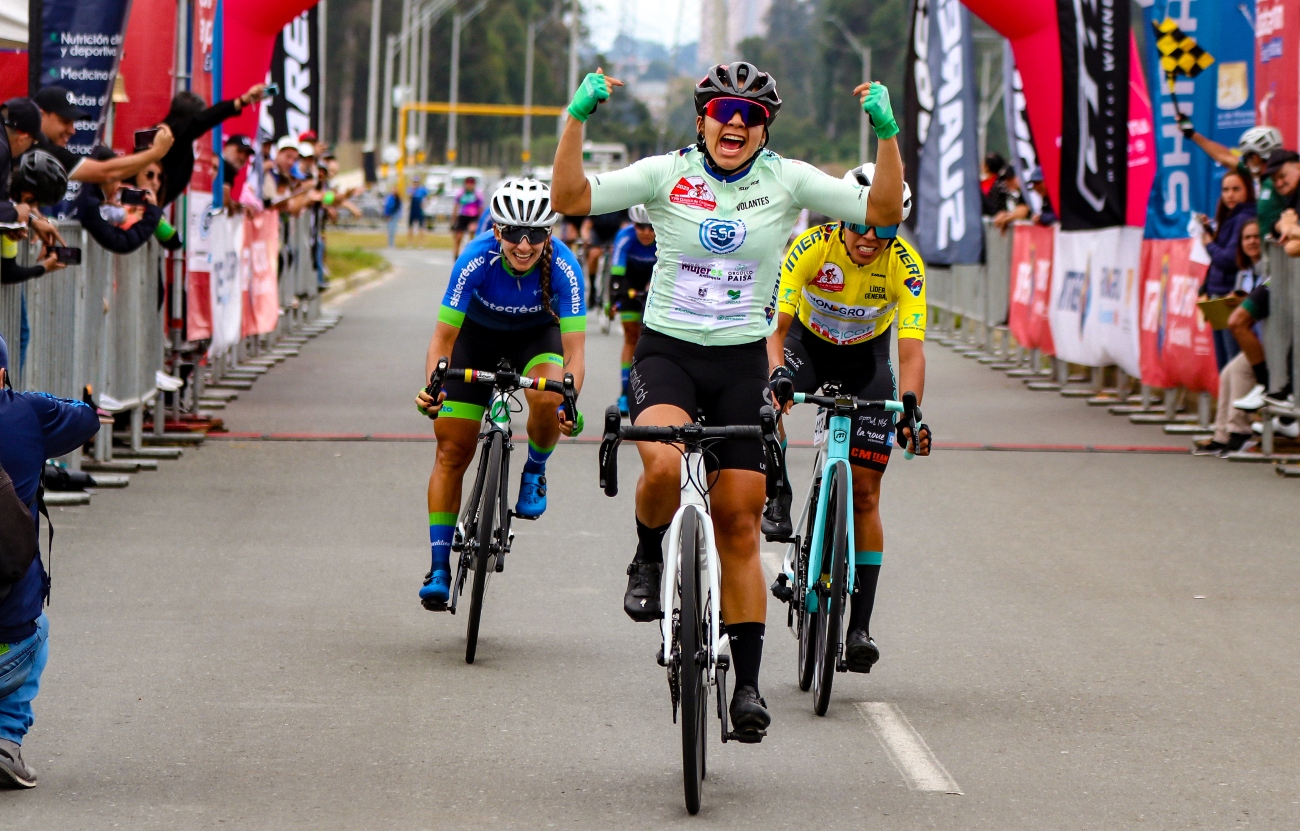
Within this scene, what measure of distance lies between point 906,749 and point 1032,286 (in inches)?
602

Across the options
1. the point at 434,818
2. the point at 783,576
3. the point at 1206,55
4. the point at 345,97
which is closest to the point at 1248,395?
the point at 1206,55

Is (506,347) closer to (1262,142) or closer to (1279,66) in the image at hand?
(1262,142)

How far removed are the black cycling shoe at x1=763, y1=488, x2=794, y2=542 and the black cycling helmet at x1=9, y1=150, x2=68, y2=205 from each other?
15.2ft

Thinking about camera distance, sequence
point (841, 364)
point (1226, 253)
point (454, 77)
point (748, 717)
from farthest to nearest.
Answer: point (454, 77) → point (1226, 253) → point (841, 364) → point (748, 717)

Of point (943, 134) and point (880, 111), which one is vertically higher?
point (943, 134)

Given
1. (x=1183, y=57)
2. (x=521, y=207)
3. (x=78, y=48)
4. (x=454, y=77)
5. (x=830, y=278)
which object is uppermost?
(x=454, y=77)

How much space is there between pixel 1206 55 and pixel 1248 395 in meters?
3.34

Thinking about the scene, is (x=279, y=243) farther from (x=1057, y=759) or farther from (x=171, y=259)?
(x=1057, y=759)

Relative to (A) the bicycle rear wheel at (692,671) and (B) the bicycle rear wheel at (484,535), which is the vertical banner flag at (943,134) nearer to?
(B) the bicycle rear wheel at (484,535)

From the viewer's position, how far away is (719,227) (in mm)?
6062

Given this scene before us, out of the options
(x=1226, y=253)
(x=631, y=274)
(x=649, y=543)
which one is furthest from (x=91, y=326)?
(x=1226, y=253)

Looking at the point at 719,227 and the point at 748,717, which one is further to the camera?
the point at 719,227

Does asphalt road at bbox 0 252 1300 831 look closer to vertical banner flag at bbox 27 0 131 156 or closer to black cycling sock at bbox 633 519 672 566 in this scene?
black cycling sock at bbox 633 519 672 566

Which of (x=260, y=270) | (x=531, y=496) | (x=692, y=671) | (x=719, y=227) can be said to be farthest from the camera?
(x=260, y=270)
